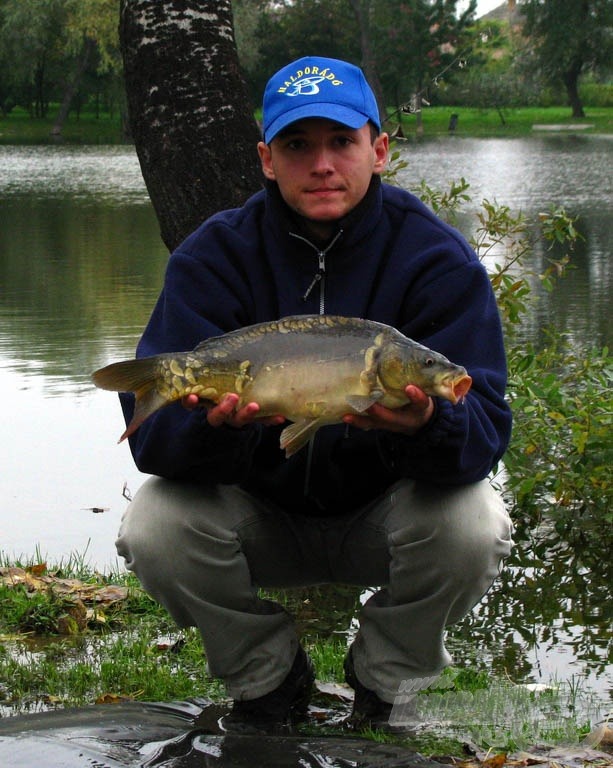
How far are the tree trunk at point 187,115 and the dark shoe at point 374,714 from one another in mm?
2411

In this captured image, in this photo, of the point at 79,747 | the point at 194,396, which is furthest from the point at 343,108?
the point at 79,747

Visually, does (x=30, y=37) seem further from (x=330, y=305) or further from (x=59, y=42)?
(x=330, y=305)

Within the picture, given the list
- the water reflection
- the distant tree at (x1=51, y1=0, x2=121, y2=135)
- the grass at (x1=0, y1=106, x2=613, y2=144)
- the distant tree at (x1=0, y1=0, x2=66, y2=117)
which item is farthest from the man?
the grass at (x1=0, y1=106, x2=613, y2=144)

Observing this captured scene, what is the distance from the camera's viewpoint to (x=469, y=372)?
341cm

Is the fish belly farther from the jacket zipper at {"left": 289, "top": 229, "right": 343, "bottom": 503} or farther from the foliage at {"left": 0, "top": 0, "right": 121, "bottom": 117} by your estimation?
the foliage at {"left": 0, "top": 0, "right": 121, "bottom": 117}

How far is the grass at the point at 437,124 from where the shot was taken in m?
62.6

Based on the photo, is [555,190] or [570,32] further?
[570,32]

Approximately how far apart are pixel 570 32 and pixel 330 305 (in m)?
71.1

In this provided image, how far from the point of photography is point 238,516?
3.59m

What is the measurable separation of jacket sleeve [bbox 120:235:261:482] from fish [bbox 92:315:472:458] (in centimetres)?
13

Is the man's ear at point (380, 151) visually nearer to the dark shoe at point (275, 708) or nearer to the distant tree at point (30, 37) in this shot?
the dark shoe at point (275, 708)

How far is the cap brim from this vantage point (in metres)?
3.50

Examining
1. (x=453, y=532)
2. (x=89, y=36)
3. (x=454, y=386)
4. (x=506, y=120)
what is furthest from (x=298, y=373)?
(x=506, y=120)

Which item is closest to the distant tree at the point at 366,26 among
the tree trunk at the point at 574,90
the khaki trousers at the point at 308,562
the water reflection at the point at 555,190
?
the water reflection at the point at 555,190
